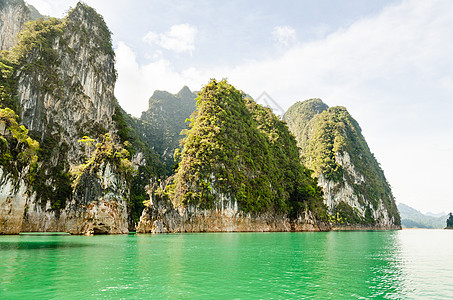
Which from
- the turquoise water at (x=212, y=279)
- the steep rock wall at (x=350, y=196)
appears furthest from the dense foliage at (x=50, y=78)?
the steep rock wall at (x=350, y=196)

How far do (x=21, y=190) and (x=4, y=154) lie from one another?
386 cm

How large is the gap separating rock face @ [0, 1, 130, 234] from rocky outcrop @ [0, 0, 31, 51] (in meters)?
1.22

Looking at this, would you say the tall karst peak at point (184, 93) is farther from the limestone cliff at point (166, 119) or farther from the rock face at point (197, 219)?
the rock face at point (197, 219)

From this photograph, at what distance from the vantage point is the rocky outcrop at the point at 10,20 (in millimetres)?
60375

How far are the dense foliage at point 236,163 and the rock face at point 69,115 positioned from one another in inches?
455

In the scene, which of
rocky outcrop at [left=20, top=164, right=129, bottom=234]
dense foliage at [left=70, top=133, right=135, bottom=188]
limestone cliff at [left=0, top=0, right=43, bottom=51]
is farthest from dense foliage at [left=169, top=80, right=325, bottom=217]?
limestone cliff at [left=0, top=0, right=43, bottom=51]

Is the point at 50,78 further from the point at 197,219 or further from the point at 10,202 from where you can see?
the point at 197,219

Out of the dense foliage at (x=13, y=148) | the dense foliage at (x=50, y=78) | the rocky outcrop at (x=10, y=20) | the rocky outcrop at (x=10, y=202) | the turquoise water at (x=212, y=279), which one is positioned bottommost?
the turquoise water at (x=212, y=279)

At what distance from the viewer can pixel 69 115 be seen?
5681 cm

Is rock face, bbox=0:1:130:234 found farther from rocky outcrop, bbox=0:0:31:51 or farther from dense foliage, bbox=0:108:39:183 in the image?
dense foliage, bbox=0:108:39:183

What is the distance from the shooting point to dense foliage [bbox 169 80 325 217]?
49500 millimetres

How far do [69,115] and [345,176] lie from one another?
95.7 m

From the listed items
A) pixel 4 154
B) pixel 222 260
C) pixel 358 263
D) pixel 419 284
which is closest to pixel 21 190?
pixel 4 154

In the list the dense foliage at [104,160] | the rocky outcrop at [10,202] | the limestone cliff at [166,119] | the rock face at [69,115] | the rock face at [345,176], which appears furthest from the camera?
the limestone cliff at [166,119]
